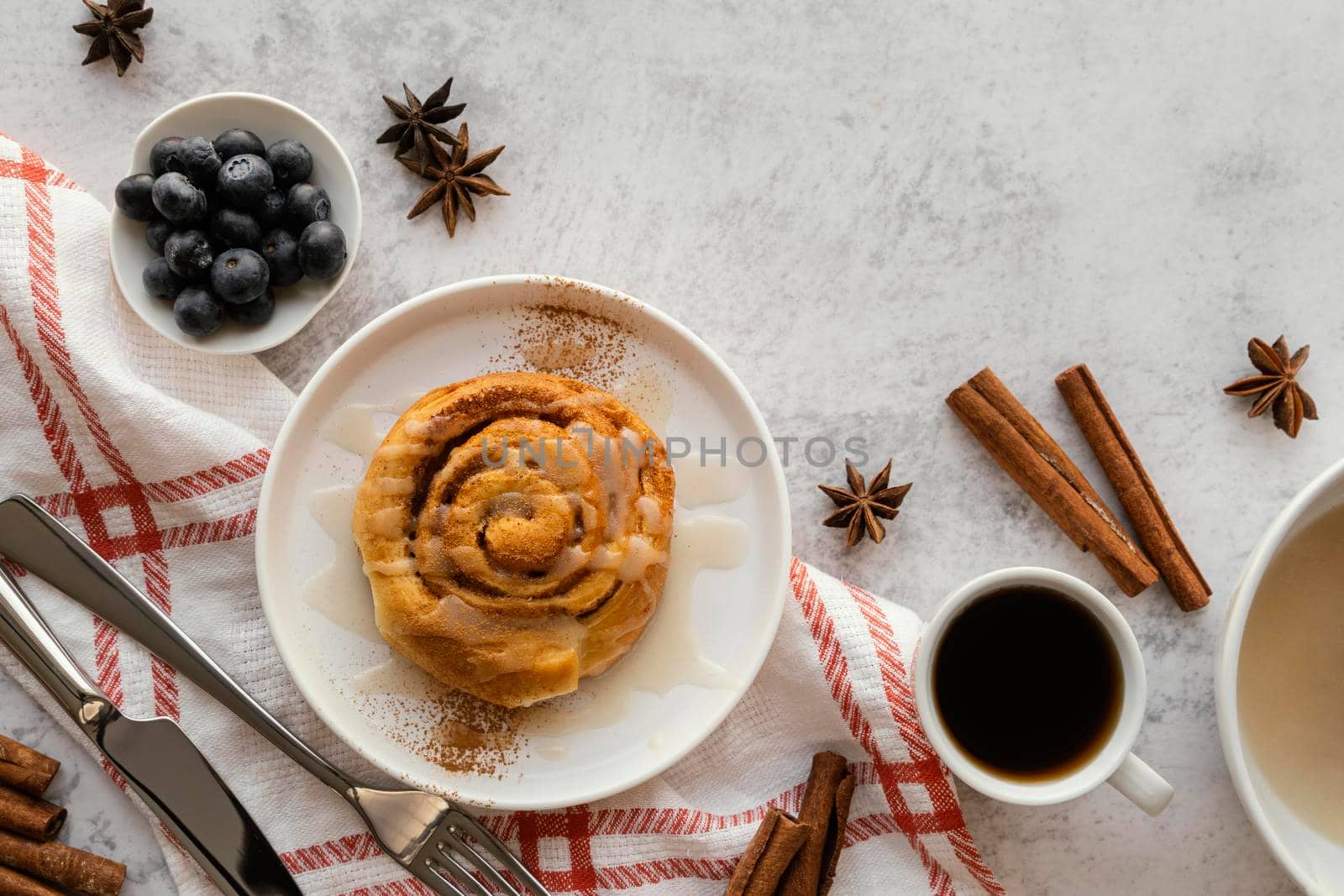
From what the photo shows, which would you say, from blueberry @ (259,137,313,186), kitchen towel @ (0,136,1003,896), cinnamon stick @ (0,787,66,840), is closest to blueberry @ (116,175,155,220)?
kitchen towel @ (0,136,1003,896)

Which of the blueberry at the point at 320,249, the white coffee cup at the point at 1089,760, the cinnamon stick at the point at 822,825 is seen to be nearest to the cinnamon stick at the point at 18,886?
the blueberry at the point at 320,249

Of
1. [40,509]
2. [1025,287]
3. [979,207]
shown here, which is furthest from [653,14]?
[40,509]

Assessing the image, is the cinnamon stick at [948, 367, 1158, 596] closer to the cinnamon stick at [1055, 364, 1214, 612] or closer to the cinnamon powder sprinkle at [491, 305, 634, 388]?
the cinnamon stick at [1055, 364, 1214, 612]

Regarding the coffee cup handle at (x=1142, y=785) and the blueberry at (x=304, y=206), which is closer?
the coffee cup handle at (x=1142, y=785)

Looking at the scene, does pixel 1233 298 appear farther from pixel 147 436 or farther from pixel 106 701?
pixel 106 701

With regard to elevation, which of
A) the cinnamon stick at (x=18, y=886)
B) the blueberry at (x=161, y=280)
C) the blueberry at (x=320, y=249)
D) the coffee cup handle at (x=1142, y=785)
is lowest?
the cinnamon stick at (x=18, y=886)

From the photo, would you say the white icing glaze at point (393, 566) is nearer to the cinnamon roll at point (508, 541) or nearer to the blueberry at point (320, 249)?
the cinnamon roll at point (508, 541)

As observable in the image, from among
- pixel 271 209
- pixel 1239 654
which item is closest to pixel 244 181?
pixel 271 209

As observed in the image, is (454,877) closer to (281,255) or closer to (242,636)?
(242,636)
